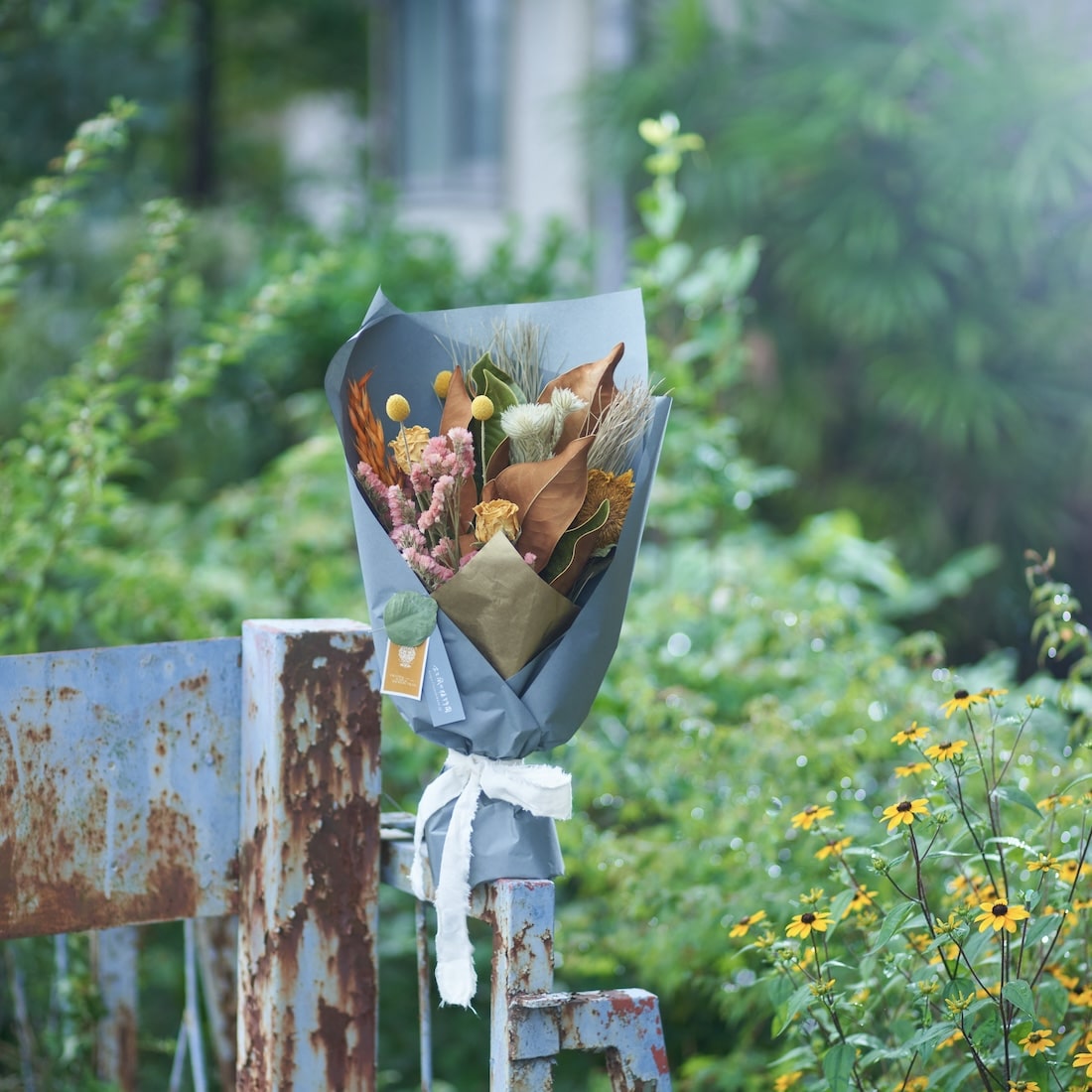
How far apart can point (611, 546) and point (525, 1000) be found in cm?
49

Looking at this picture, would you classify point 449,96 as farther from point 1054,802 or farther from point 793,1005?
point 793,1005

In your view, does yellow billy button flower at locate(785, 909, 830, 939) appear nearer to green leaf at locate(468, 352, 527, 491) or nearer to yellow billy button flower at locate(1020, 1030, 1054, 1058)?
yellow billy button flower at locate(1020, 1030, 1054, 1058)

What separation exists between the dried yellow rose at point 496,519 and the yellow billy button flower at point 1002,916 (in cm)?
64

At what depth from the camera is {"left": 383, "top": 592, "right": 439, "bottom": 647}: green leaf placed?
→ 1.32 m

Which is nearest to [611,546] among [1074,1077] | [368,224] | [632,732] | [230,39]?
[1074,1077]

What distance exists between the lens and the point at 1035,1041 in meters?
1.40

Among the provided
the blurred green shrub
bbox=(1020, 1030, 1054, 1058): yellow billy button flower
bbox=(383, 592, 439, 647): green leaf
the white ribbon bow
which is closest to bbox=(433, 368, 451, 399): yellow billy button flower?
bbox=(383, 592, 439, 647): green leaf

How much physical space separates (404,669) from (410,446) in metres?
0.25

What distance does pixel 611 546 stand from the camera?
1.39 m

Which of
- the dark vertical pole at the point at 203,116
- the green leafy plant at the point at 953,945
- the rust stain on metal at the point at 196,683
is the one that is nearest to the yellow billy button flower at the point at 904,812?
the green leafy plant at the point at 953,945

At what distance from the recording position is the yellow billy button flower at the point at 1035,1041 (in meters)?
1.39

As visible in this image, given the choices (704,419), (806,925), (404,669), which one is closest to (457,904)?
(404,669)

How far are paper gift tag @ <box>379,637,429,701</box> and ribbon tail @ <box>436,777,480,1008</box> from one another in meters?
0.13

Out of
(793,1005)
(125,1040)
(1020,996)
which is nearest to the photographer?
(1020,996)
